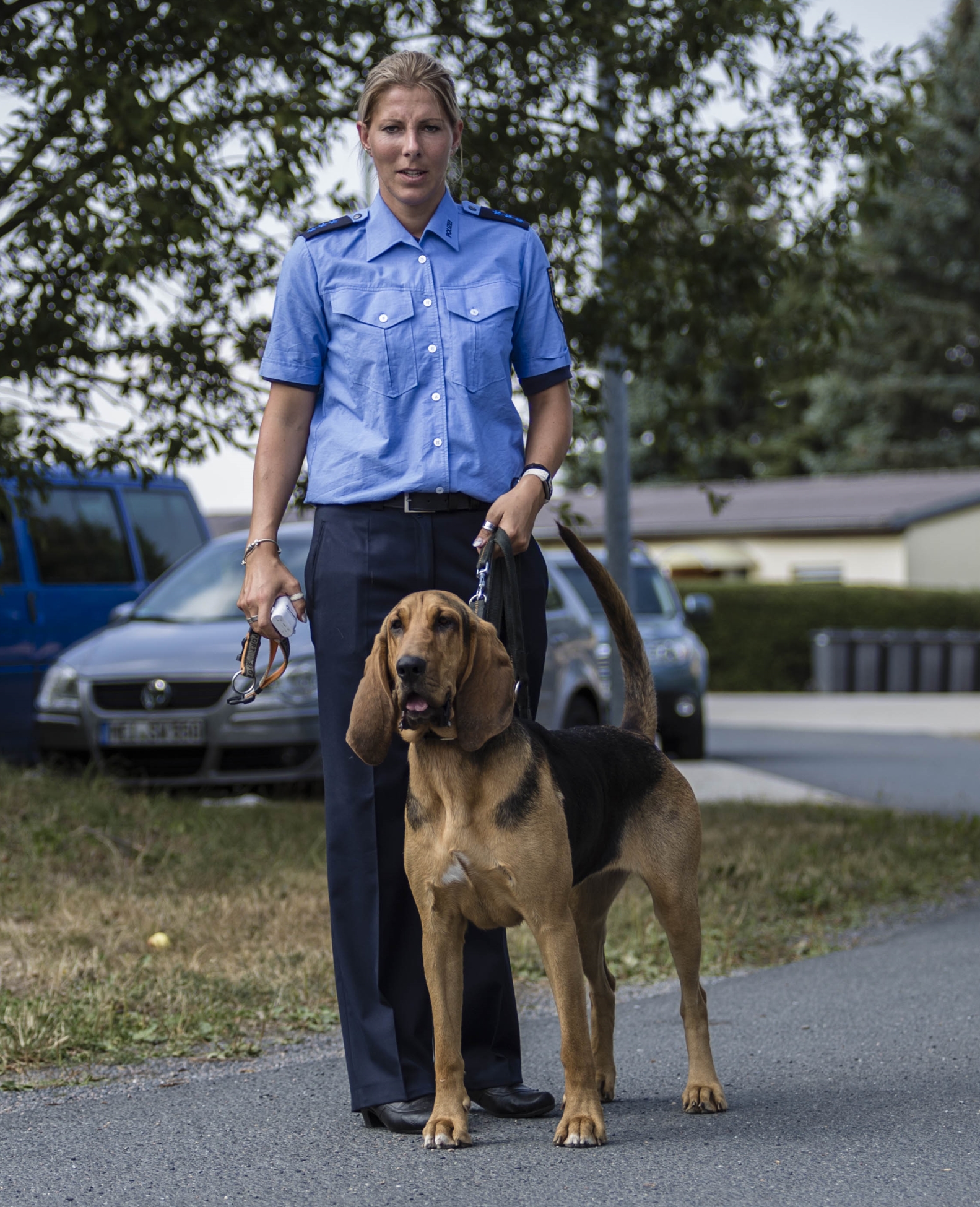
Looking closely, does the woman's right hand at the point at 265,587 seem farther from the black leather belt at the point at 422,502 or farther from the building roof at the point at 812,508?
the building roof at the point at 812,508

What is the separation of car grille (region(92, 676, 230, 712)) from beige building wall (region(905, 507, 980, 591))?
2559 cm

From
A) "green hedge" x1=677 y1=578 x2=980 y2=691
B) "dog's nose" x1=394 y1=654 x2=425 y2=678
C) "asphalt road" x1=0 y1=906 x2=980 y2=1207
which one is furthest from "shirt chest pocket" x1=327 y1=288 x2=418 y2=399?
"green hedge" x1=677 y1=578 x2=980 y2=691

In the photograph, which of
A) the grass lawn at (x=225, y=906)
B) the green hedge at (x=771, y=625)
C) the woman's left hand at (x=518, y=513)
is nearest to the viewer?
the woman's left hand at (x=518, y=513)

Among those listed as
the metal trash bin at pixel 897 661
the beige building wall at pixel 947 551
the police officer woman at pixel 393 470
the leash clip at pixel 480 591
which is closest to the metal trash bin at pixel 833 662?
the metal trash bin at pixel 897 661

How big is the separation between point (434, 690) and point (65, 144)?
5383mm

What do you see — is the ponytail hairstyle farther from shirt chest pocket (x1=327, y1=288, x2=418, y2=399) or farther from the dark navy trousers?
the dark navy trousers

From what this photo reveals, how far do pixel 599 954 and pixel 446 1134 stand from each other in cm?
Result: 64

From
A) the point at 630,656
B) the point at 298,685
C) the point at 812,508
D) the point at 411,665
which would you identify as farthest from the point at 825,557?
the point at 411,665

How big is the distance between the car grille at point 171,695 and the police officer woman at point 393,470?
5241mm

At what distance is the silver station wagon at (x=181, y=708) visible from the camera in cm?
895

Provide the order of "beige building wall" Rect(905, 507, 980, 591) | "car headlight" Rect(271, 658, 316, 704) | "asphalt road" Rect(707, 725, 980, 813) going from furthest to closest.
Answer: "beige building wall" Rect(905, 507, 980, 591) → "asphalt road" Rect(707, 725, 980, 813) → "car headlight" Rect(271, 658, 316, 704)

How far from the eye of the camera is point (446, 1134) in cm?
350

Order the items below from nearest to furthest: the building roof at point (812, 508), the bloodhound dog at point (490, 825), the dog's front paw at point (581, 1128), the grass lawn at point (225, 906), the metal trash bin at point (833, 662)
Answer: the bloodhound dog at point (490, 825), the dog's front paw at point (581, 1128), the grass lawn at point (225, 906), the metal trash bin at point (833, 662), the building roof at point (812, 508)

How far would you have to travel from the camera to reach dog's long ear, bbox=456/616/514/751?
3.29m
